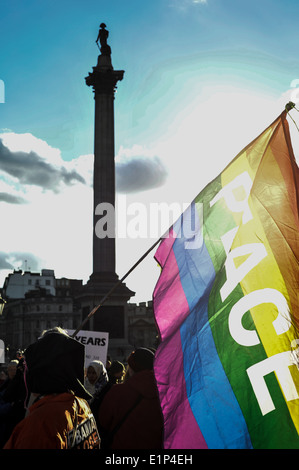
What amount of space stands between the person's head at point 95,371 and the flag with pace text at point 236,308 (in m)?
1.85

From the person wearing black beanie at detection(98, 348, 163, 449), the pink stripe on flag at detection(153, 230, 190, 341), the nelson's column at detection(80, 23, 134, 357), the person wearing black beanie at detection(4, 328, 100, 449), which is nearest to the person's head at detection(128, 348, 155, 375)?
the person wearing black beanie at detection(98, 348, 163, 449)

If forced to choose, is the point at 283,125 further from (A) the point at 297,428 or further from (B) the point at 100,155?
(B) the point at 100,155

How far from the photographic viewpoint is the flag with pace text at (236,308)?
3574 millimetres

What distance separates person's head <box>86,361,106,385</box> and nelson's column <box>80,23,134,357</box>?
23.7 m

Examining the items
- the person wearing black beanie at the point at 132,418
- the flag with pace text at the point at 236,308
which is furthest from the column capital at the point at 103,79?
the person wearing black beanie at the point at 132,418

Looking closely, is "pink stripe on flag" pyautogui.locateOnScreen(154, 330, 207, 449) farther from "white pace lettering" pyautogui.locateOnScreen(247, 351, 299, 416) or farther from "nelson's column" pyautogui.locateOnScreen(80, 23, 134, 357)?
"nelson's column" pyautogui.locateOnScreen(80, 23, 134, 357)

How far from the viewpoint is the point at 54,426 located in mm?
2369

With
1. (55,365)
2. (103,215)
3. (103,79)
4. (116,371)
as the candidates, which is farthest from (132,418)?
(103,79)

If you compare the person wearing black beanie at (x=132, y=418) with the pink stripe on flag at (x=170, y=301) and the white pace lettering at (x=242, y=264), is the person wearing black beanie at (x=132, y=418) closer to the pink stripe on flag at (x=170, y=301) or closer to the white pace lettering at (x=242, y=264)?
the pink stripe on flag at (x=170, y=301)

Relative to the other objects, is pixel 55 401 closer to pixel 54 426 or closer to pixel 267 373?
pixel 54 426

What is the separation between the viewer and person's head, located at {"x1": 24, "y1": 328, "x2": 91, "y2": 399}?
8.52 ft

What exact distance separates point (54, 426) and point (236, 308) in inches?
80.8
